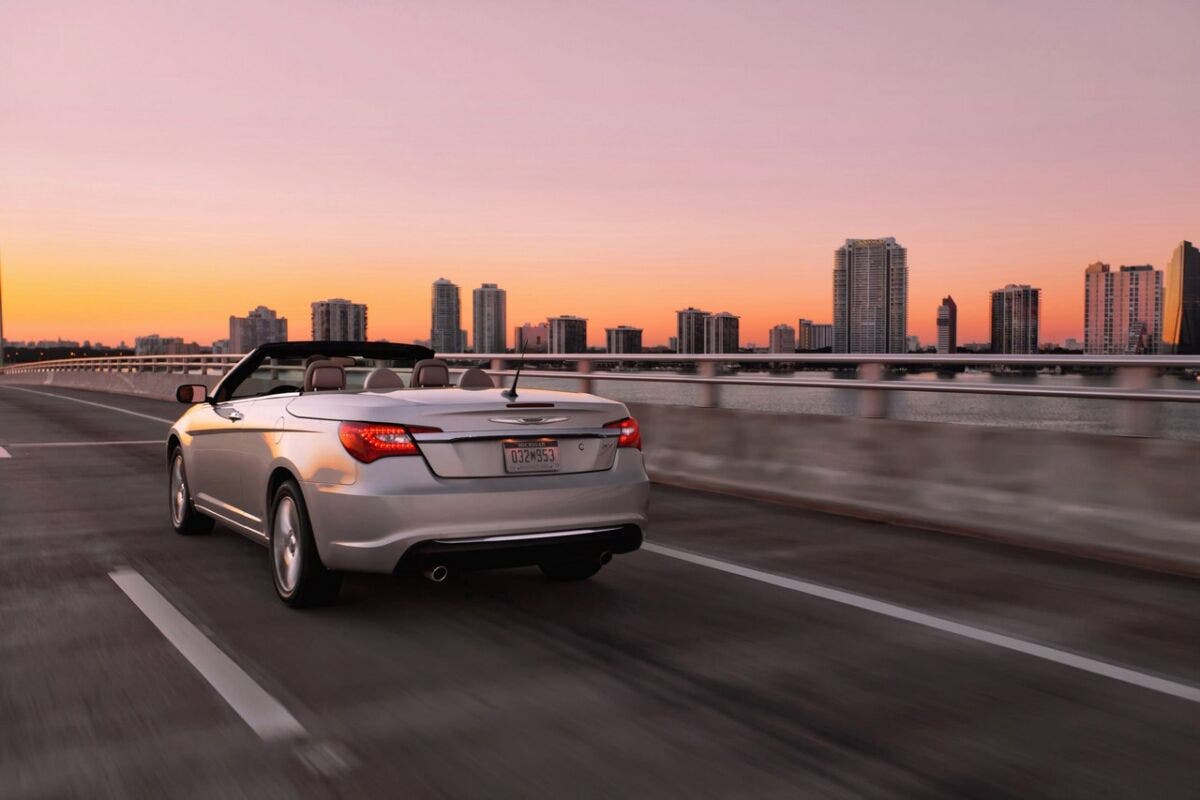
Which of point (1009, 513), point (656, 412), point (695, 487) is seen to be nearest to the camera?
point (1009, 513)

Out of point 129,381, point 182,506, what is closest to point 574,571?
point 182,506

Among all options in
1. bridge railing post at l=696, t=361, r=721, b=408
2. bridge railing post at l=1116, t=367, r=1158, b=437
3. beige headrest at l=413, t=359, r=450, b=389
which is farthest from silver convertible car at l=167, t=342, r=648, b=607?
bridge railing post at l=696, t=361, r=721, b=408

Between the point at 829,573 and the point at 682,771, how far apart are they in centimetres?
357

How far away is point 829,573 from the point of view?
714 centimetres

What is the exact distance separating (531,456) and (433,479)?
0.52m

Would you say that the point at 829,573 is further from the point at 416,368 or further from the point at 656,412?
the point at 656,412

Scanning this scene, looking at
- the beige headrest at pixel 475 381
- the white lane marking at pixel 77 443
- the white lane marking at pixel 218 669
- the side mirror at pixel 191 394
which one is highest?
the beige headrest at pixel 475 381

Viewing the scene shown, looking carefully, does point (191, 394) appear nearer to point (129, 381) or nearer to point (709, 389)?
point (709, 389)

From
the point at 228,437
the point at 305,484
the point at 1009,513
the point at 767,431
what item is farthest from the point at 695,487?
the point at 305,484

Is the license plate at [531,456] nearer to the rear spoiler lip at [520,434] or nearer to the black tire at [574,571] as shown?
the rear spoiler lip at [520,434]

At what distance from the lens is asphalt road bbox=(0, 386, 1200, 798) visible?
376 cm

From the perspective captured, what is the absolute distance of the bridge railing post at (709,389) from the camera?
12305 millimetres

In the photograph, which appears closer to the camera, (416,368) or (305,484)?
(305,484)

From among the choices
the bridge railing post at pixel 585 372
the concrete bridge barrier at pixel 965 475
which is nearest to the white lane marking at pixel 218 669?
the concrete bridge barrier at pixel 965 475
